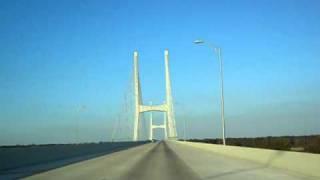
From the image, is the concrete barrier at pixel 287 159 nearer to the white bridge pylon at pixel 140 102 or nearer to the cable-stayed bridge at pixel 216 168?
the cable-stayed bridge at pixel 216 168

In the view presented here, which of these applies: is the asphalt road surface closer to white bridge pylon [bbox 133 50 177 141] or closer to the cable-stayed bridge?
the cable-stayed bridge

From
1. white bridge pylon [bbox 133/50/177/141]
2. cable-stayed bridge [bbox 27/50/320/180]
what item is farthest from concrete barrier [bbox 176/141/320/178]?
white bridge pylon [bbox 133/50/177/141]

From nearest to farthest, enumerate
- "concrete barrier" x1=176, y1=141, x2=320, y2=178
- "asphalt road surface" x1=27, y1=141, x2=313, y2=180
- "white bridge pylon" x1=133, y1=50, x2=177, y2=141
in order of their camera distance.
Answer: "concrete barrier" x1=176, y1=141, x2=320, y2=178 < "asphalt road surface" x1=27, y1=141, x2=313, y2=180 < "white bridge pylon" x1=133, y1=50, x2=177, y2=141

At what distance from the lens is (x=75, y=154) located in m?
54.5

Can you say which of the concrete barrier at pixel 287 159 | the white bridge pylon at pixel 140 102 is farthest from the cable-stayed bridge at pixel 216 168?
the white bridge pylon at pixel 140 102

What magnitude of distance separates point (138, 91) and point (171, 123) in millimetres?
8133

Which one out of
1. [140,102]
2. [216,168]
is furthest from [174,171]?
[140,102]

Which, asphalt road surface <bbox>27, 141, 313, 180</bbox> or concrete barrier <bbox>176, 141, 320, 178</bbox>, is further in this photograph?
asphalt road surface <bbox>27, 141, 313, 180</bbox>

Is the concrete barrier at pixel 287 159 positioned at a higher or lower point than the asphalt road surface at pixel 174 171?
higher

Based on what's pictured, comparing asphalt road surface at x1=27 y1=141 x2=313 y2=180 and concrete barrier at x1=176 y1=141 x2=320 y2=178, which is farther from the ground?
concrete barrier at x1=176 y1=141 x2=320 y2=178

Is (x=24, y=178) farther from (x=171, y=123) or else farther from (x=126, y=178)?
(x=171, y=123)

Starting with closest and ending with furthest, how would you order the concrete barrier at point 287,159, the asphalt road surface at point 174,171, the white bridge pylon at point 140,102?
the concrete barrier at point 287,159, the asphalt road surface at point 174,171, the white bridge pylon at point 140,102

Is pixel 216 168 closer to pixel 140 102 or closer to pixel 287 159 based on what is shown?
pixel 287 159

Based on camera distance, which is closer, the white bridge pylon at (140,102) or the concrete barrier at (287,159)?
the concrete barrier at (287,159)
